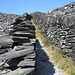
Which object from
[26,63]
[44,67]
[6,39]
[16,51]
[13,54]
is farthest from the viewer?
[44,67]

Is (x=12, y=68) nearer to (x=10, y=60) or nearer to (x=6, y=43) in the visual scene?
(x=10, y=60)

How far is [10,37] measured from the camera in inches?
233

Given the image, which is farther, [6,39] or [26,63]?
[6,39]

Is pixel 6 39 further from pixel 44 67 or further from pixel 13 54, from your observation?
pixel 44 67

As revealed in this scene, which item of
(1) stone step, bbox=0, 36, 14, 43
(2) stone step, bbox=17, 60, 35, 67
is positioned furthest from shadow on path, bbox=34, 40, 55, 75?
(1) stone step, bbox=0, 36, 14, 43

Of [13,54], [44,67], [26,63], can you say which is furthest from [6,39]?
[44,67]

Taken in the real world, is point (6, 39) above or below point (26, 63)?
above

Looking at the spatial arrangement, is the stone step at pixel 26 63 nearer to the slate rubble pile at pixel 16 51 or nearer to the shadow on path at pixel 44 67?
the slate rubble pile at pixel 16 51

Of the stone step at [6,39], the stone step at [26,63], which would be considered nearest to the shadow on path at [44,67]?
the stone step at [26,63]

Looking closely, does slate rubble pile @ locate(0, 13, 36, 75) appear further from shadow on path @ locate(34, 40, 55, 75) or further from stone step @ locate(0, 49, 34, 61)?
shadow on path @ locate(34, 40, 55, 75)

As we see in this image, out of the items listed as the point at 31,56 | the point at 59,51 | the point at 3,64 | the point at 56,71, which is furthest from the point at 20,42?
the point at 59,51

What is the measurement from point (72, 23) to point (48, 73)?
348 cm

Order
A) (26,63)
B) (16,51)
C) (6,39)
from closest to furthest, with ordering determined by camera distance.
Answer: (26,63), (16,51), (6,39)

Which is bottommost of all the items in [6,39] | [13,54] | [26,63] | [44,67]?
[44,67]
